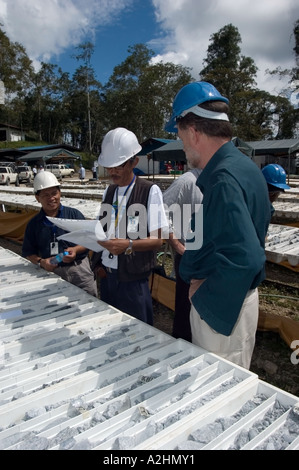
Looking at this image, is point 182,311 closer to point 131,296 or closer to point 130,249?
point 131,296

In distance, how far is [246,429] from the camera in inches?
44.6

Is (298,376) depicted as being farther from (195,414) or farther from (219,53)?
(219,53)

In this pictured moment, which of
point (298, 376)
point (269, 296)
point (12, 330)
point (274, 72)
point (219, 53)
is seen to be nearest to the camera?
point (12, 330)

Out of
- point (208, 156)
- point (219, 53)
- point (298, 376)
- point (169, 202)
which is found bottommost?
point (298, 376)

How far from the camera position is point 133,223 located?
2.28 m

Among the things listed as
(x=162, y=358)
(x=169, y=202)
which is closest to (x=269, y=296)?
(x=169, y=202)

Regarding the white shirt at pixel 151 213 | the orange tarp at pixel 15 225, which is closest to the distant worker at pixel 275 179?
the white shirt at pixel 151 213

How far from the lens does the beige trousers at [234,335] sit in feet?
5.08

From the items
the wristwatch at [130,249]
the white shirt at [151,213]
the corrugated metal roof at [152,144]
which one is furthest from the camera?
the corrugated metal roof at [152,144]

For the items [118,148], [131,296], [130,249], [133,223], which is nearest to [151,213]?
[133,223]

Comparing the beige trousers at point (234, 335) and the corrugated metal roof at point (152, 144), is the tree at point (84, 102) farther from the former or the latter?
the beige trousers at point (234, 335)

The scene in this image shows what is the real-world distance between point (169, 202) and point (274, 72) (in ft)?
122

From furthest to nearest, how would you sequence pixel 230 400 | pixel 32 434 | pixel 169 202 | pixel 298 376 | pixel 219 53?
pixel 219 53
pixel 298 376
pixel 169 202
pixel 230 400
pixel 32 434

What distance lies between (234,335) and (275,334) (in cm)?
249
